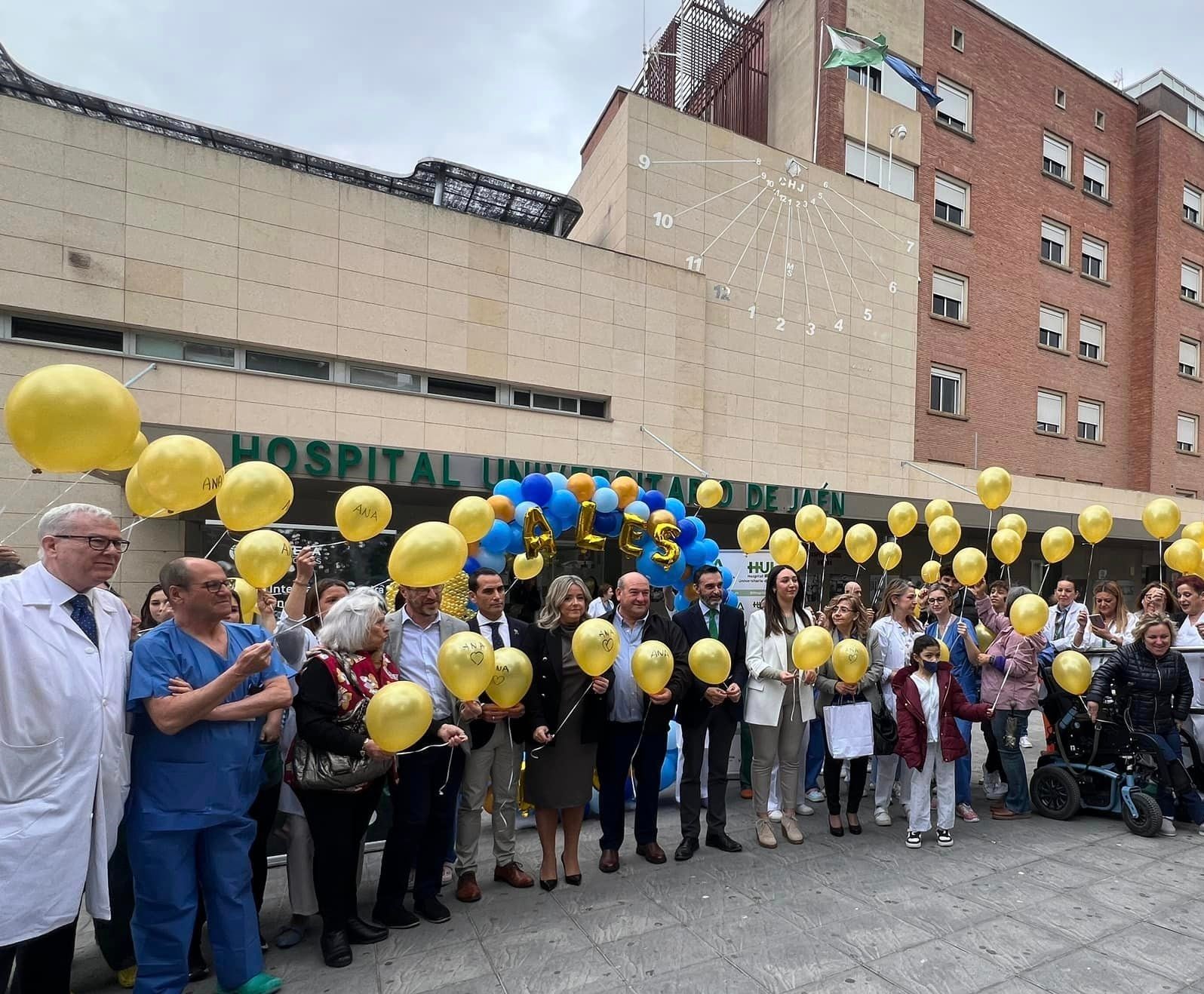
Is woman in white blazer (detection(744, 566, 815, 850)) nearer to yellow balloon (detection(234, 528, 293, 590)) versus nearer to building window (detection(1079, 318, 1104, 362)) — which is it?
yellow balloon (detection(234, 528, 293, 590))

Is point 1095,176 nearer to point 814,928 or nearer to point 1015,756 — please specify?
point 1015,756

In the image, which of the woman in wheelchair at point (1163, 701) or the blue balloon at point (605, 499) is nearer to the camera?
the woman in wheelchair at point (1163, 701)

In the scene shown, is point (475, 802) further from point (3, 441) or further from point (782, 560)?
point (3, 441)

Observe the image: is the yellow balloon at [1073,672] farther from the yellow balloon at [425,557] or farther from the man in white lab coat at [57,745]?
the man in white lab coat at [57,745]

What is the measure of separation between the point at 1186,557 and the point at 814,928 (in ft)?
18.3

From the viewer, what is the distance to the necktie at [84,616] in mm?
2605

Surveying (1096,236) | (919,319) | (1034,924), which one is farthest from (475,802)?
(1096,236)

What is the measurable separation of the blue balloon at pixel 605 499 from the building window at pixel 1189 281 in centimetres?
2386

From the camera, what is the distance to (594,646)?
372 cm

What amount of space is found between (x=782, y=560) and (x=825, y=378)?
31.2ft

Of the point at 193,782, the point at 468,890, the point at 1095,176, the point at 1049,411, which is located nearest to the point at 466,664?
the point at 193,782

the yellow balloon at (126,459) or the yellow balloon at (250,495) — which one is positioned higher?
the yellow balloon at (126,459)

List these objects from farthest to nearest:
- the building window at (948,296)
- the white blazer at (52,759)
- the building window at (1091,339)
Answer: the building window at (1091,339) < the building window at (948,296) < the white blazer at (52,759)

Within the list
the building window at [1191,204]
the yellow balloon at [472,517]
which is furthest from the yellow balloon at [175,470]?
the building window at [1191,204]
